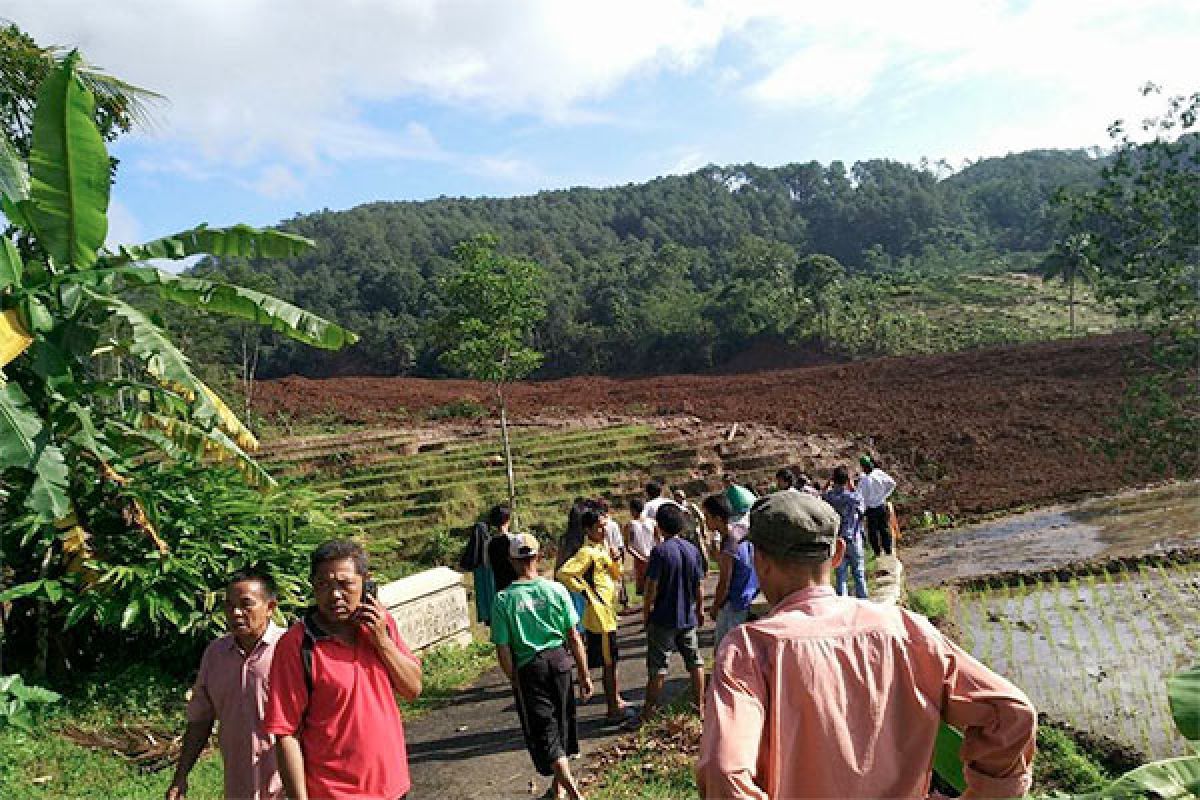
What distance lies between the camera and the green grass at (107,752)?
5449mm

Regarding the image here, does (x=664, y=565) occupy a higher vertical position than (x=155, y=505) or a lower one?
lower

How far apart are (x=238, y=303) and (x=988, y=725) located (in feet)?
20.5

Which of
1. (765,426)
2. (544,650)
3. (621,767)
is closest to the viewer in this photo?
(544,650)

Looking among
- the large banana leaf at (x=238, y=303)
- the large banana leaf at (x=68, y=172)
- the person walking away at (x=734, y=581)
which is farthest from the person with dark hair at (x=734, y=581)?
the large banana leaf at (x=68, y=172)

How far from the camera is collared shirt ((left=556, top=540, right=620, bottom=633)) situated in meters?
5.82

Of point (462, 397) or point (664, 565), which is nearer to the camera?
point (664, 565)

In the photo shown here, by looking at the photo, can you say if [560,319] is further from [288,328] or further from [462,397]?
[288,328]

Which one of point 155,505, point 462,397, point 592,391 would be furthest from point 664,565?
point 592,391

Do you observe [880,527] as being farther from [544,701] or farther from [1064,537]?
[544,701]

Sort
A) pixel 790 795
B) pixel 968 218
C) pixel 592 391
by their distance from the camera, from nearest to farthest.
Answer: pixel 790 795 < pixel 592 391 < pixel 968 218

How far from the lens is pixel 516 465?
19297 millimetres

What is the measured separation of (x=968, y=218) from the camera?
84625 millimetres

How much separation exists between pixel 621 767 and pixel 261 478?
404cm

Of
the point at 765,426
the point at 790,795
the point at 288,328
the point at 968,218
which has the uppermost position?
the point at 968,218
